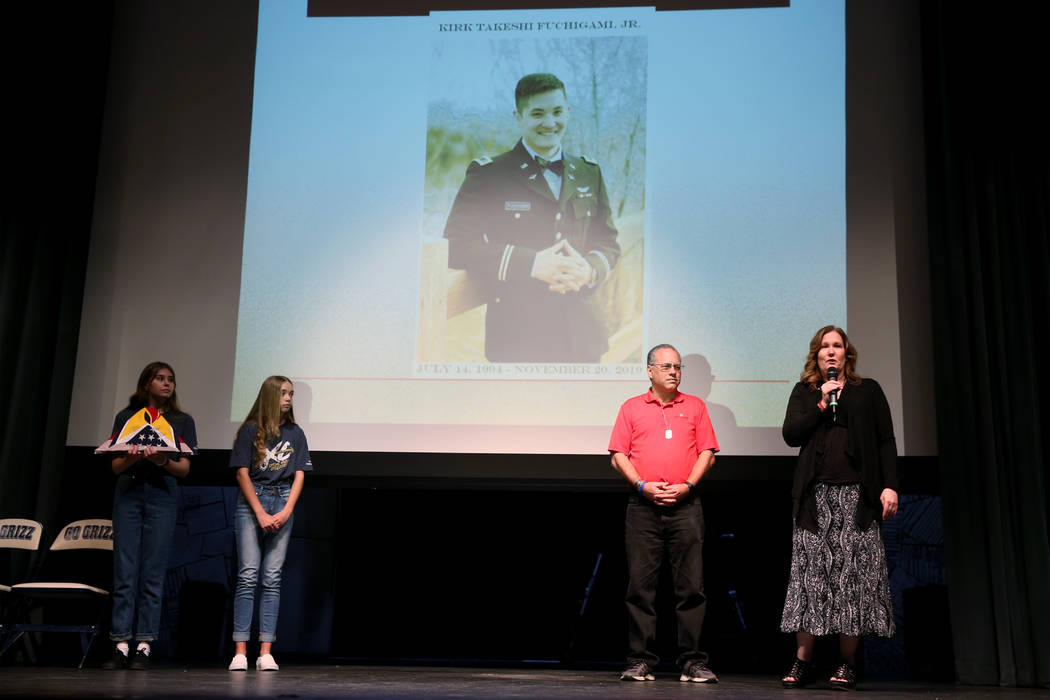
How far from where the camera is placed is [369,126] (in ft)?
15.6

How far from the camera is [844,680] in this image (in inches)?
138

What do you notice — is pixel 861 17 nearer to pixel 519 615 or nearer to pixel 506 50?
pixel 506 50

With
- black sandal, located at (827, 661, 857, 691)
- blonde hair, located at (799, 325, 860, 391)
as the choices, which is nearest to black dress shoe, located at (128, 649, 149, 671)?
black sandal, located at (827, 661, 857, 691)

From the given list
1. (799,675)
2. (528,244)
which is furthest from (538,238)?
(799,675)

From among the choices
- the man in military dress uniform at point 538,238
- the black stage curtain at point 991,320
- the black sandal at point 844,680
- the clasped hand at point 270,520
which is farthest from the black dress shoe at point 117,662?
the black stage curtain at point 991,320

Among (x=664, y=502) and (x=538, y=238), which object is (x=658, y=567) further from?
(x=538, y=238)

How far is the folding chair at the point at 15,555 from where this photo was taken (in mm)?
4445

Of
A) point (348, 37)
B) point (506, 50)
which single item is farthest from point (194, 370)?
point (506, 50)

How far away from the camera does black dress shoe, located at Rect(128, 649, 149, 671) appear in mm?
4023

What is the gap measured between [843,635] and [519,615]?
6.04ft

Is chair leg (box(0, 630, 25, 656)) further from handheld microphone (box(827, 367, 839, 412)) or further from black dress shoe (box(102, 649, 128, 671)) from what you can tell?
handheld microphone (box(827, 367, 839, 412))

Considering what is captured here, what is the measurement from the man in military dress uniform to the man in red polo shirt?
62cm

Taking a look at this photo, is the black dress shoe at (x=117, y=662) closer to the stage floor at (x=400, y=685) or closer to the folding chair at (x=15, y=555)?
the stage floor at (x=400, y=685)

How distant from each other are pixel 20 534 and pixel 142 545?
74 cm
